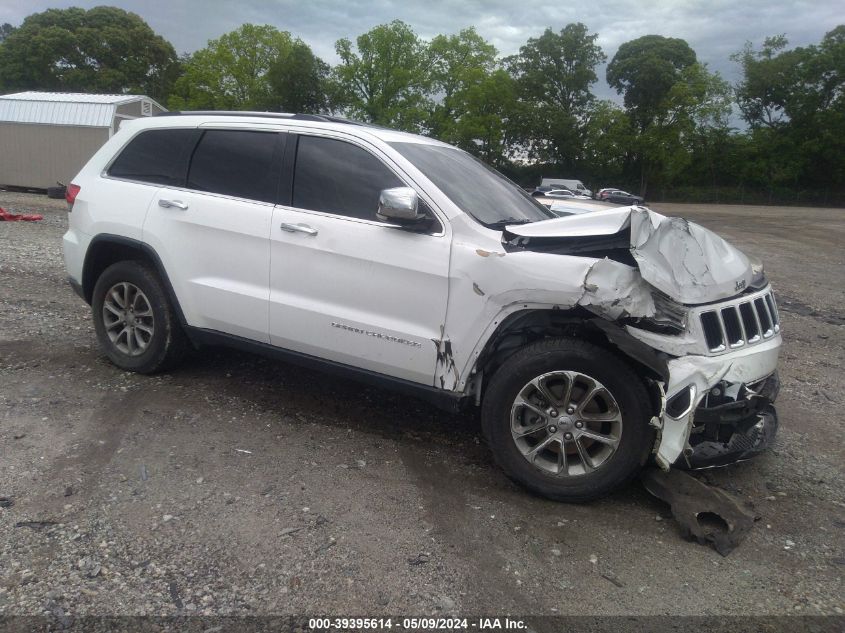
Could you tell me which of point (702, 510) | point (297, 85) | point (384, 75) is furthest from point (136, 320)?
point (384, 75)

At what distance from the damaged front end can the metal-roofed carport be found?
25.3 metres

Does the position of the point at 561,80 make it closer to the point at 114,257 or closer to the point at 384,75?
the point at 384,75

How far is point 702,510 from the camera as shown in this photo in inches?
132

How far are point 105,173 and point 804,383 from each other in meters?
6.01

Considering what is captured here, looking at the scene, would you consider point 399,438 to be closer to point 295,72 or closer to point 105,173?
point 105,173

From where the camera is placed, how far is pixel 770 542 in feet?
10.7

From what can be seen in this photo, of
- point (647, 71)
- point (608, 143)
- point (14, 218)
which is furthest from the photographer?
point (647, 71)

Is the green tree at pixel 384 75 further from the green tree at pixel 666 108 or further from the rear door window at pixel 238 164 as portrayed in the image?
the rear door window at pixel 238 164

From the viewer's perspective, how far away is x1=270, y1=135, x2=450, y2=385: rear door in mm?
3744

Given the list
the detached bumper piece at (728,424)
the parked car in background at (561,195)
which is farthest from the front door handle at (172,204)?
the parked car in background at (561,195)

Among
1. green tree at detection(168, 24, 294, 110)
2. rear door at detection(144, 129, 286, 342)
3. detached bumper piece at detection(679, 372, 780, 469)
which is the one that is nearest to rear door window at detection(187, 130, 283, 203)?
rear door at detection(144, 129, 286, 342)

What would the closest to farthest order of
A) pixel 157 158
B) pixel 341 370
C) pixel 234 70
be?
pixel 341 370 → pixel 157 158 → pixel 234 70

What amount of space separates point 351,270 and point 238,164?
127 centimetres

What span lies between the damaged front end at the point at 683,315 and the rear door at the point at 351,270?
57cm
